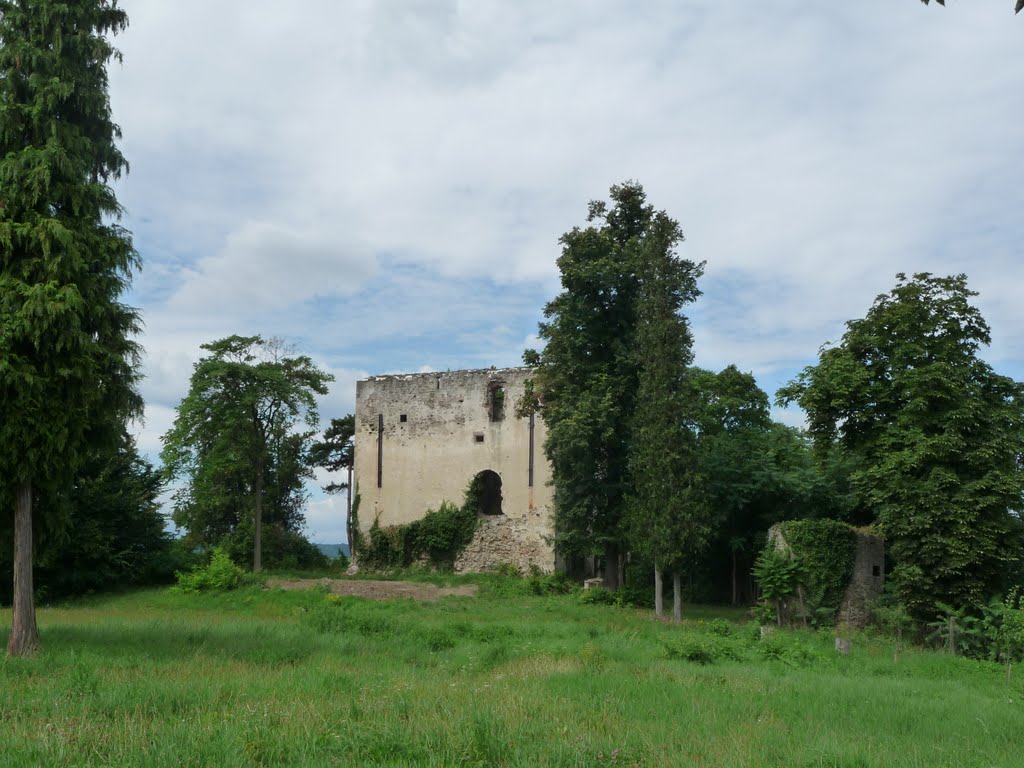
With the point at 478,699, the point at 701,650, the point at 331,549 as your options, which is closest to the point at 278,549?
the point at 331,549

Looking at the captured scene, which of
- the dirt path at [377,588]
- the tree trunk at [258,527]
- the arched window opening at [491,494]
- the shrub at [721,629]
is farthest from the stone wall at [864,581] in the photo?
the tree trunk at [258,527]

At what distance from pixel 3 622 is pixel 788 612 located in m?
19.0

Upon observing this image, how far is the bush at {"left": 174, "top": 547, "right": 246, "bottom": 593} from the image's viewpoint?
25.3 metres

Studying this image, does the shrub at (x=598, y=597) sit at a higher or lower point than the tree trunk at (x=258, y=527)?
lower

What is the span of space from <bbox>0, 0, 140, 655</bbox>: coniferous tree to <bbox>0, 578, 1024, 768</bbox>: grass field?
115 inches

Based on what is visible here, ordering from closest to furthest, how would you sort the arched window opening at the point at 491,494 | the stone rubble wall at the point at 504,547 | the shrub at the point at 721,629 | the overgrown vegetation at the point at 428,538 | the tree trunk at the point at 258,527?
the shrub at the point at 721,629, the tree trunk at the point at 258,527, the stone rubble wall at the point at 504,547, the overgrown vegetation at the point at 428,538, the arched window opening at the point at 491,494

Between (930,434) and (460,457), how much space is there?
1675cm

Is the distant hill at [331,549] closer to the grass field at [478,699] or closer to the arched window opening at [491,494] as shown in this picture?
the arched window opening at [491,494]

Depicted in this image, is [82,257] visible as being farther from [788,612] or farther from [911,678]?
[788,612]

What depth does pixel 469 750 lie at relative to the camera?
6824mm

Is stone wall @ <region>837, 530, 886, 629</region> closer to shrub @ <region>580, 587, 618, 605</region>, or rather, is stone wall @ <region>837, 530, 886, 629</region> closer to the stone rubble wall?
shrub @ <region>580, 587, 618, 605</region>

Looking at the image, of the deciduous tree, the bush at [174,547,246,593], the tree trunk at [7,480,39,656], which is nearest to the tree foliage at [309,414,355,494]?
the deciduous tree

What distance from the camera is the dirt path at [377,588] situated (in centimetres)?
2503

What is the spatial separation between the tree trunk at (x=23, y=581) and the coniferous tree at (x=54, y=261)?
16 millimetres
